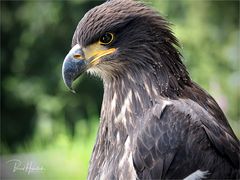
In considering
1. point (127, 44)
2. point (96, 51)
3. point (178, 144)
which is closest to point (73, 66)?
point (96, 51)

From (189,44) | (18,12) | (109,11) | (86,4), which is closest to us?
(109,11)

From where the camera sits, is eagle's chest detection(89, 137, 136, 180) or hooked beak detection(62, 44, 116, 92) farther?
hooked beak detection(62, 44, 116, 92)

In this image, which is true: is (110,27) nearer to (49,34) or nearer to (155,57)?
(155,57)

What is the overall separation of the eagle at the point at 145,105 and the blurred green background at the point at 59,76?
111 inches

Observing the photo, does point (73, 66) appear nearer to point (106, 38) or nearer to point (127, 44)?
point (106, 38)

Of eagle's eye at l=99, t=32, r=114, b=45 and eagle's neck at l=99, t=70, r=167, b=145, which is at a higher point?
eagle's eye at l=99, t=32, r=114, b=45

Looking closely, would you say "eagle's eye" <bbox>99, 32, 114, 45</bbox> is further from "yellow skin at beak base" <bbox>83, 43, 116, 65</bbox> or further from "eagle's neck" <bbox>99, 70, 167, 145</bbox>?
"eagle's neck" <bbox>99, 70, 167, 145</bbox>

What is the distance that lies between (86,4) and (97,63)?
5504mm

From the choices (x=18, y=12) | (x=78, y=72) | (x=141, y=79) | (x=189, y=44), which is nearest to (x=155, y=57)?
(x=141, y=79)

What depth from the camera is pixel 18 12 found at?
1046 centimetres

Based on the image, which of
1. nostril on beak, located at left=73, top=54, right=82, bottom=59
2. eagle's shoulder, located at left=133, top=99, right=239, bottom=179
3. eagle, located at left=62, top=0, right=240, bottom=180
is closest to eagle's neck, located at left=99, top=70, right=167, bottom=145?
eagle, located at left=62, top=0, right=240, bottom=180

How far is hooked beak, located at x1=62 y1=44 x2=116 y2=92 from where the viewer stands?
412cm

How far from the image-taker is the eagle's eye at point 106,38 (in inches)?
165

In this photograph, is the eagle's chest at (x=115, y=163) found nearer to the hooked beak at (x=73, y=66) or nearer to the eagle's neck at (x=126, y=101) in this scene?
the eagle's neck at (x=126, y=101)
